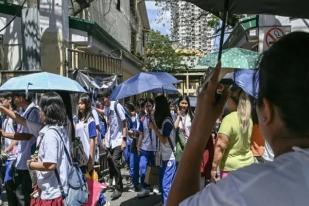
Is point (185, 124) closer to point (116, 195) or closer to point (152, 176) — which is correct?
point (152, 176)

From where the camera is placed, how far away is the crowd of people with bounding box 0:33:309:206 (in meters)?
1.47

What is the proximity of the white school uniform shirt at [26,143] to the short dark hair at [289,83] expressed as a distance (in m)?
5.66

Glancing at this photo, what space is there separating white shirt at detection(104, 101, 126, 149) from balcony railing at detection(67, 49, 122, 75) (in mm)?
3931

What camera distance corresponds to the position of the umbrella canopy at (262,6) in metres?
2.46

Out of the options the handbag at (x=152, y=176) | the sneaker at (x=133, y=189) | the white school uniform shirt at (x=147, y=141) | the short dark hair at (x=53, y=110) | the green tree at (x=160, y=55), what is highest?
the green tree at (x=160, y=55)

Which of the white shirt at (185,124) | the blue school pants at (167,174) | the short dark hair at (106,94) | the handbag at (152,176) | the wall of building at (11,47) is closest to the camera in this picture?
the blue school pants at (167,174)

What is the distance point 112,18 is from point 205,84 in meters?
25.3

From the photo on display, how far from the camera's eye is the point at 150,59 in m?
48.5

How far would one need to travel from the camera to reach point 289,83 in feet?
4.86

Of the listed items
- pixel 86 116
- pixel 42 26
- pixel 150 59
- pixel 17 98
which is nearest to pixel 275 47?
pixel 17 98

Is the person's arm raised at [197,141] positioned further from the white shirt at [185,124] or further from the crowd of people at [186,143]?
the white shirt at [185,124]

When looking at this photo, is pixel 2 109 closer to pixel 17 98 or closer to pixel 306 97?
pixel 17 98

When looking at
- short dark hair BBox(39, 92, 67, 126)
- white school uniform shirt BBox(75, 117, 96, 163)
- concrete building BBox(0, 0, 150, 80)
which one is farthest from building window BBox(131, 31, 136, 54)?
short dark hair BBox(39, 92, 67, 126)

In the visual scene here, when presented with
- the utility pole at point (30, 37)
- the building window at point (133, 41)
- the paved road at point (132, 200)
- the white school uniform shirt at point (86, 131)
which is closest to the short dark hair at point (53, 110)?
the white school uniform shirt at point (86, 131)
